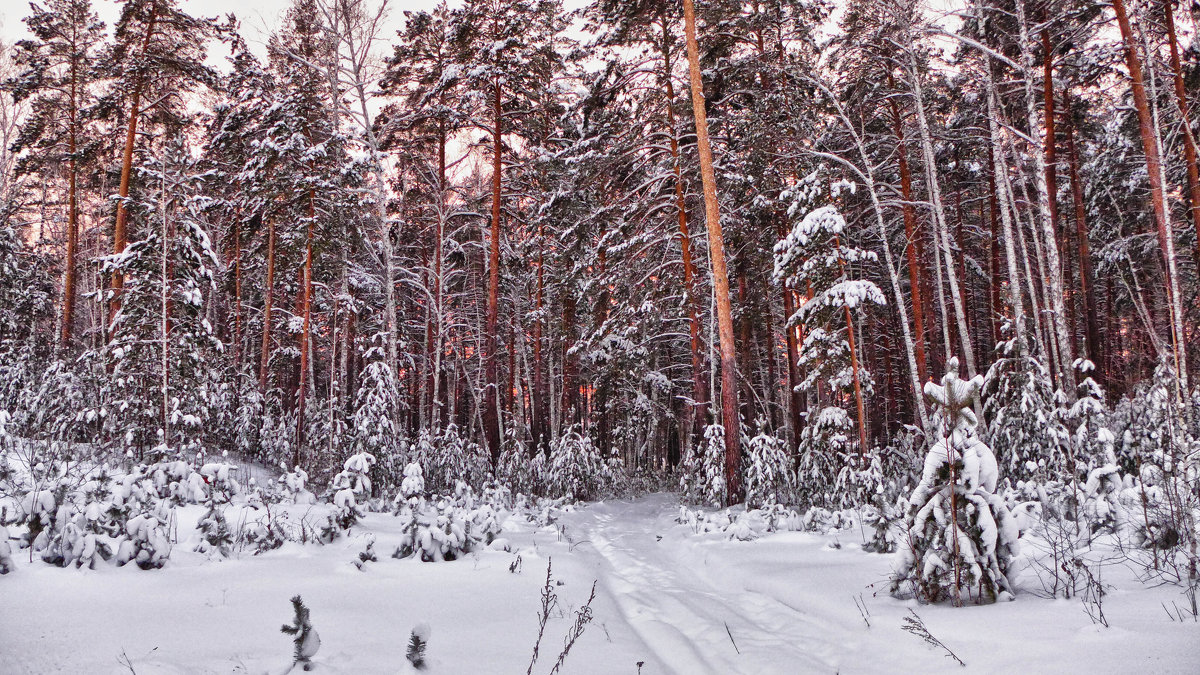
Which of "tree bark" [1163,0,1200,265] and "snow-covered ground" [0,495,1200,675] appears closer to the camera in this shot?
"snow-covered ground" [0,495,1200,675]

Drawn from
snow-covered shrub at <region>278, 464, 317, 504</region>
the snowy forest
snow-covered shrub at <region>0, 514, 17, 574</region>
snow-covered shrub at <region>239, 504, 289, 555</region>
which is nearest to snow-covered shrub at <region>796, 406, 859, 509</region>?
the snowy forest

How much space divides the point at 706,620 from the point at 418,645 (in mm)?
2355

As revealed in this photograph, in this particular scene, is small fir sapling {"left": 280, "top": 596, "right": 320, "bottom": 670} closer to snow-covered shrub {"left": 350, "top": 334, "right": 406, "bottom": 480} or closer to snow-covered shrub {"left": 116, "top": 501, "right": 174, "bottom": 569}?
snow-covered shrub {"left": 116, "top": 501, "right": 174, "bottom": 569}

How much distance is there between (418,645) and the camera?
253 cm

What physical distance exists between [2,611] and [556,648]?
271 cm

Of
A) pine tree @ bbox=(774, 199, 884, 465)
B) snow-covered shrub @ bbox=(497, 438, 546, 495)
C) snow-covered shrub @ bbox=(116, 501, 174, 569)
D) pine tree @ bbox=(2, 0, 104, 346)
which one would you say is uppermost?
pine tree @ bbox=(2, 0, 104, 346)

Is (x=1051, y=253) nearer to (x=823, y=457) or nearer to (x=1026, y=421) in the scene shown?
(x=1026, y=421)

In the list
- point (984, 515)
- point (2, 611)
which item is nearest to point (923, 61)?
point (984, 515)

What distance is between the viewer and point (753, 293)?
16.9 metres

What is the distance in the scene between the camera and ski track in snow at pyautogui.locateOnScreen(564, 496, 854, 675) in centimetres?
330

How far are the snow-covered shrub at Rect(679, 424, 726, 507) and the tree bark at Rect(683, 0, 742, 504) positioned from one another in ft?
0.57

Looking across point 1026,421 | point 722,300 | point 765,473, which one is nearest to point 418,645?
point 765,473

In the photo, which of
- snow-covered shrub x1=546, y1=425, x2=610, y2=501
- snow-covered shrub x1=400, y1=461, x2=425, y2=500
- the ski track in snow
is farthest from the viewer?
snow-covered shrub x1=546, y1=425, x2=610, y2=501

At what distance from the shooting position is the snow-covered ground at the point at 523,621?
8.34 feet
